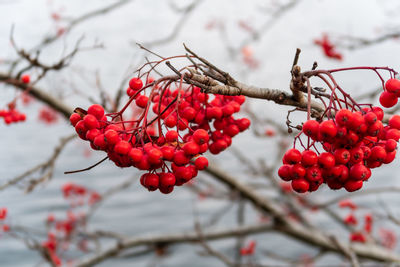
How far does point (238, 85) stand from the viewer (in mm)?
1263

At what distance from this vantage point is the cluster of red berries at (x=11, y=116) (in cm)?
270

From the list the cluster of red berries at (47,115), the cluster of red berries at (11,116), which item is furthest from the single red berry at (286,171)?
the cluster of red berries at (47,115)

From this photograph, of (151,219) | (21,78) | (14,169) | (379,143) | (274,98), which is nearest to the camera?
(379,143)

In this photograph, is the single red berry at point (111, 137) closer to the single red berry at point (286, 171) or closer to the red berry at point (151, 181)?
the red berry at point (151, 181)

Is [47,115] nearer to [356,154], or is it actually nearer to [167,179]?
[167,179]

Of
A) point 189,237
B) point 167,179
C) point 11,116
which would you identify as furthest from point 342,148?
point 189,237

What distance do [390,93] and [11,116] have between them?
250 centimetres

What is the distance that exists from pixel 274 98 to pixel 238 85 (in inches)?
5.9

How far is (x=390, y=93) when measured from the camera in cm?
125

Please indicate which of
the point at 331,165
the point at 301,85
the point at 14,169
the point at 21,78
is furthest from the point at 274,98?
the point at 14,169

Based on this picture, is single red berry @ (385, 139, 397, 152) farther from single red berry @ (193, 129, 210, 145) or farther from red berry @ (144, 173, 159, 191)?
red berry @ (144, 173, 159, 191)

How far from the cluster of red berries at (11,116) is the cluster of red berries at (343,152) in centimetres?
222

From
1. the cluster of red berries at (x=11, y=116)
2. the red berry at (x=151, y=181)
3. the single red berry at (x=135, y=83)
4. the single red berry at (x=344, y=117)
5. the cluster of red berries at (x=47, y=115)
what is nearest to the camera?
the single red berry at (x=344, y=117)

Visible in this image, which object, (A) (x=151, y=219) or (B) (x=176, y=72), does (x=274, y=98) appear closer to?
(B) (x=176, y=72)
